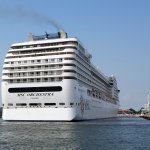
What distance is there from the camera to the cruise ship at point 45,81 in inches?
2995

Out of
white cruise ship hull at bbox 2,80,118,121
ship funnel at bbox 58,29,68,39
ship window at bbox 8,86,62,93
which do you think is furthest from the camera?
ship funnel at bbox 58,29,68,39

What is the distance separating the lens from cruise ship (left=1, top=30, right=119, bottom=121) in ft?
250

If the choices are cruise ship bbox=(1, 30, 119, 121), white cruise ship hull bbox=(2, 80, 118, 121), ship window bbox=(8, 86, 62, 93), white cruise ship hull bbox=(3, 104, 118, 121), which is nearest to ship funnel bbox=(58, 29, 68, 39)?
cruise ship bbox=(1, 30, 119, 121)

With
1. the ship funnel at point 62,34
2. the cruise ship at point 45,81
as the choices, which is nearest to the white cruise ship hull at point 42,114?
the cruise ship at point 45,81

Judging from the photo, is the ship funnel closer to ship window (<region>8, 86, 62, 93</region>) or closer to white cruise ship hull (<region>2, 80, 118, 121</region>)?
white cruise ship hull (<region>2, 80, 118, 121</region>)

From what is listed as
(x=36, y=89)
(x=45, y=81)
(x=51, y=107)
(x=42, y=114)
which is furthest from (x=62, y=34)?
(x=42, y=114)

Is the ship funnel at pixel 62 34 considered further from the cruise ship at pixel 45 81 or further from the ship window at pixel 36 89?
the ship window at pixel 36 89

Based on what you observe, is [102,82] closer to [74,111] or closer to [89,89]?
[89,89]

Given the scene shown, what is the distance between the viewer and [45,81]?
257 ft

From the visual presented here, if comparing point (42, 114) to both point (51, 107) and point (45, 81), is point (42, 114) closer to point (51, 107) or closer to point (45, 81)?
point (51, 107)

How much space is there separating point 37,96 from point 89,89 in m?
21.0

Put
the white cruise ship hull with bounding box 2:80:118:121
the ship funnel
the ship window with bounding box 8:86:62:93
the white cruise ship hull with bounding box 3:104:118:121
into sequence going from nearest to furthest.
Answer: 1. the white cruise ship hull with bounding box 3:104:118:121
2. the white cruise ship hull with bounding box 2:80:118:121
3. the ship window with bounding box 8:86:62:93
4. the ship funnel

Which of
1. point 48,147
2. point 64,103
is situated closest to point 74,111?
point 64,103

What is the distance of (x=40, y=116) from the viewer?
249 ft
